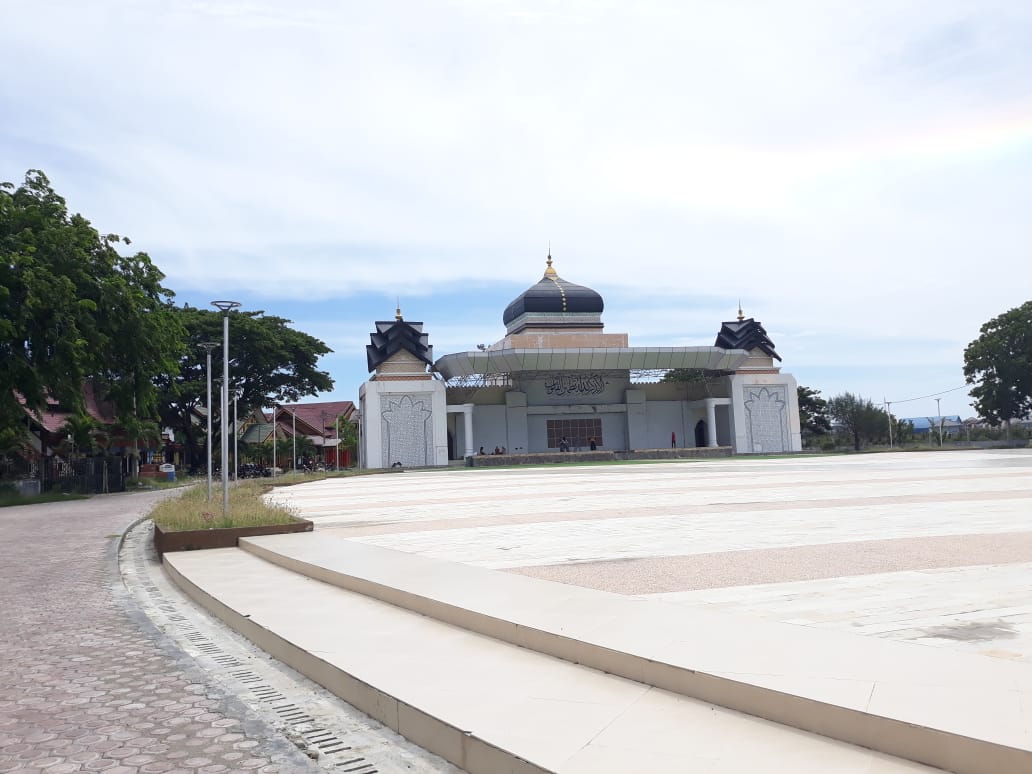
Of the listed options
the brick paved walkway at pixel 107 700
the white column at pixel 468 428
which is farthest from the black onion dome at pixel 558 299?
the brick paved walkway at pixel 107 700

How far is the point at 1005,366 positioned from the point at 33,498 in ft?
185

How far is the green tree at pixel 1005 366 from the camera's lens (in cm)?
5588

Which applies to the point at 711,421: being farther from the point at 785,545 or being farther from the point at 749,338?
the point at 785,545

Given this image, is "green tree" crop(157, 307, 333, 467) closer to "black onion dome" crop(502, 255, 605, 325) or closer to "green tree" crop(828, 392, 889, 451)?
"black onion dome" crop(502, 255, 605, 325)

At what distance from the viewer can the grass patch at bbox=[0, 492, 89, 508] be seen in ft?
90.2

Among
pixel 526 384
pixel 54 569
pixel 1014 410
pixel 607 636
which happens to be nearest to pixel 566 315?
pixel 526 384

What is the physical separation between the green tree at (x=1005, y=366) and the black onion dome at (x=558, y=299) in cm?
2635

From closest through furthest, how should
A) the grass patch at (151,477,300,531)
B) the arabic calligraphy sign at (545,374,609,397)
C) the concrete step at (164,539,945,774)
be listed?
the concrete step at (164,539,945,774) < the grass patch at (151,477,300,531) < the arabic calligraphy sign at (545,374,609,397)

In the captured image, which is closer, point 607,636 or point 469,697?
point 469,697

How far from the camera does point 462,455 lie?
187 feet

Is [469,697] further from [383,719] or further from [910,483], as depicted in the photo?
[910,483]

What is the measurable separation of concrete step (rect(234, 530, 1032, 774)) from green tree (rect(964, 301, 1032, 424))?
193 feet

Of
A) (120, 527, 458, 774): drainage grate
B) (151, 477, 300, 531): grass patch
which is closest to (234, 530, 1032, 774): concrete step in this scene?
(120, 527, 458, 774): drainage grate

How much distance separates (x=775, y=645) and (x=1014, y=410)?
61.4 m
